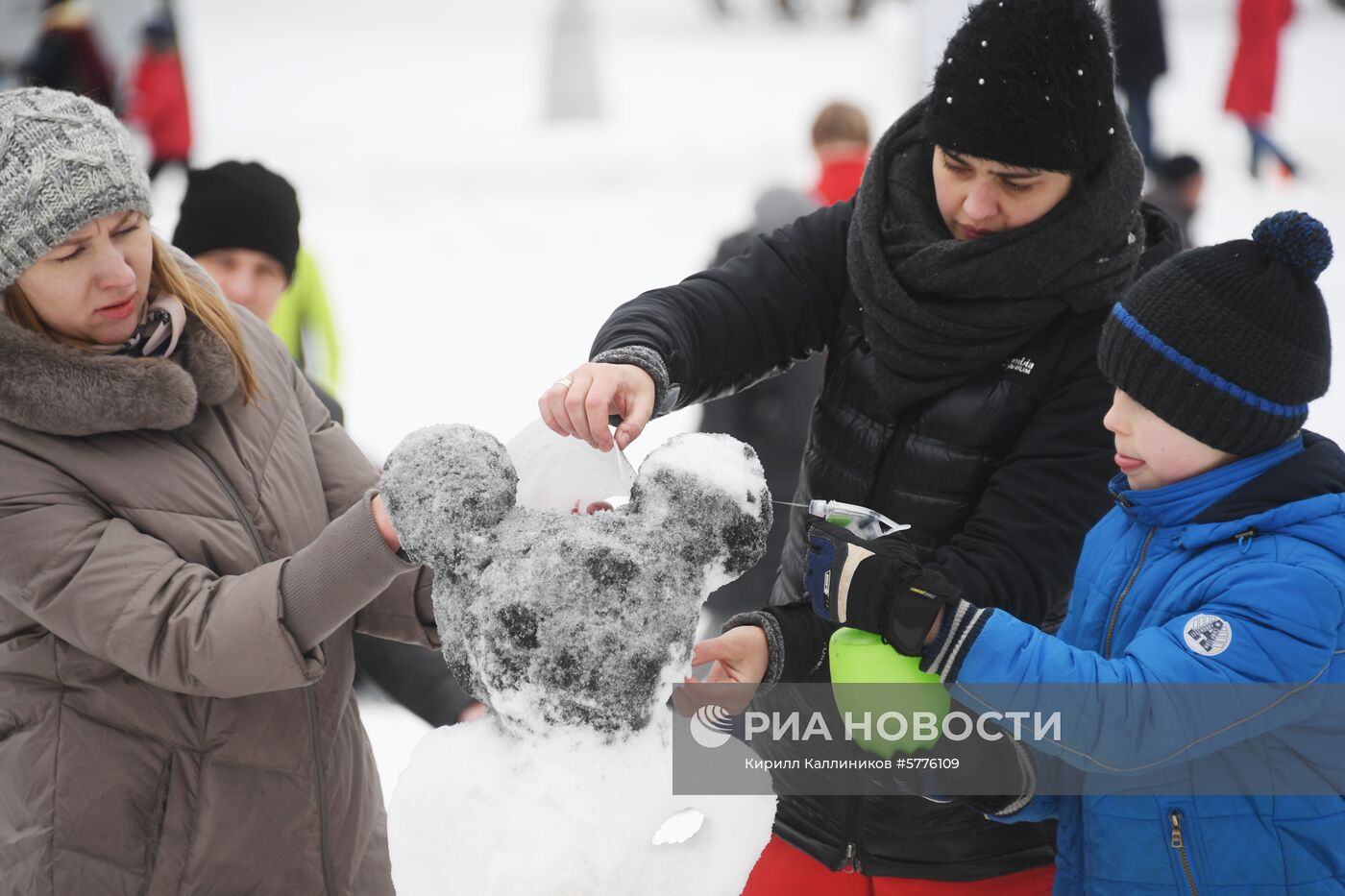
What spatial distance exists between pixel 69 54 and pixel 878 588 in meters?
7.97

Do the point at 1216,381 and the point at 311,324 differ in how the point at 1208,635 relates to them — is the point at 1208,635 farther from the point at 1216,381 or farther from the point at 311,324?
the point at 311,324

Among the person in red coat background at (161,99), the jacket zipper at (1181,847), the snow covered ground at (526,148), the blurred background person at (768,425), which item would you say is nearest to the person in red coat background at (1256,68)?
the snow covered ground at (526,148)

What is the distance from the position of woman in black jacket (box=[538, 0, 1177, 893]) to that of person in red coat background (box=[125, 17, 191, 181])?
8.05 m

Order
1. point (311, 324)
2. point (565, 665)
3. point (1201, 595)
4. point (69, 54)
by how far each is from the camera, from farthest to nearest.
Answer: point (69, 54) < point (311, 324) < point (1201, 595) < point (565, 665)

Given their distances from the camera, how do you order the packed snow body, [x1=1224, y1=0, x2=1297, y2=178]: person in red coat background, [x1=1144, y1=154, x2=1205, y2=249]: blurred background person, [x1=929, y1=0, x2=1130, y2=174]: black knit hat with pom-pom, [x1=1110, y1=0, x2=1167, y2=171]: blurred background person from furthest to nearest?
[x1=1224, y1=0, x2=1297, y2=178]: person in red coat background → [x1=1110, y1=0, x2=1167, y2=171]: blurred background person → [x1=1144, y1=154, x2=1205, y2=249]: blurred background person → [x1=929, y1=0, x2=1130, y2=174]: black knit hat with pom-pom → the packed snow body

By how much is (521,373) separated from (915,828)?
194 inches

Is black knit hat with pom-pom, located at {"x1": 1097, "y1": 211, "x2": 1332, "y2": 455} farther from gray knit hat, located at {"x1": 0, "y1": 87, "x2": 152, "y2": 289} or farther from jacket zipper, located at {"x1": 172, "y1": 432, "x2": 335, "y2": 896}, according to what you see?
gray knit hat, located at {"x1": 0, "y1": 87, "x2": 152, "y2": 289}

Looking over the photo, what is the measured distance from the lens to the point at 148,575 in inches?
58.2

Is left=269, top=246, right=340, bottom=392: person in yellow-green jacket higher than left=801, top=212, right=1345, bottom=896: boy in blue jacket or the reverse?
the reverse

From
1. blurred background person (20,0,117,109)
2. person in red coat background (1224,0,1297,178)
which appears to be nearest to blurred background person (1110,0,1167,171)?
person in red coat background (1224,0,1297,178)

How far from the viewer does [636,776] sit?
1.21 metres

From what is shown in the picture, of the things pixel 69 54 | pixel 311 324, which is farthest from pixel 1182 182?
pixel 69 54

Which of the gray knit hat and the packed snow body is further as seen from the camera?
the gray knit hat

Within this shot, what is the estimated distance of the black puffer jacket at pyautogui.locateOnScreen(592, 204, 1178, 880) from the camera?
1.48 meters
